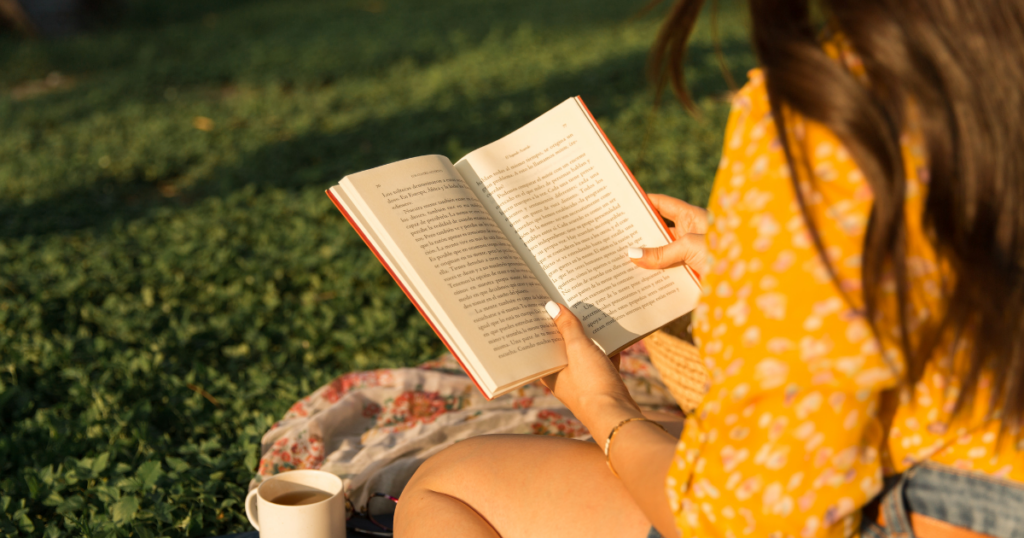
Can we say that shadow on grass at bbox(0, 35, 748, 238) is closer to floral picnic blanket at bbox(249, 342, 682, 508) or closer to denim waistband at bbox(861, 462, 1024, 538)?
floral picnic blanket at bbox(249, 342, 682, 508)

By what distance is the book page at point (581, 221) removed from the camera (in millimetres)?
1546

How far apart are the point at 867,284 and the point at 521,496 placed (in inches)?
28.9

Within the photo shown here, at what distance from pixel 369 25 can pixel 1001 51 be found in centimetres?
995

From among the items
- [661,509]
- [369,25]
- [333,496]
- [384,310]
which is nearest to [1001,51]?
[661,509]

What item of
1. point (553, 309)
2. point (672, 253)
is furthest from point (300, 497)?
point (672, 253)

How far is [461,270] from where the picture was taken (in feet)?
4.78

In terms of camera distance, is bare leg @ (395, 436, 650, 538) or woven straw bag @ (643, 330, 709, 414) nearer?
bare leg @ (395, 436, 650, 538)

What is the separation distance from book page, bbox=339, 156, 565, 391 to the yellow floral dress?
0.46 metres

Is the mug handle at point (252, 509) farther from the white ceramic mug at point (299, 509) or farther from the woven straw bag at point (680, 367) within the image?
the woven straw bag at point (680, 367)

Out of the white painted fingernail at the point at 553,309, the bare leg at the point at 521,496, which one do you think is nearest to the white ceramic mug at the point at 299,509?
the bare leg at the point at 521,496

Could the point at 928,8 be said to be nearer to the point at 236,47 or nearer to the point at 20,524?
the point at 20,524

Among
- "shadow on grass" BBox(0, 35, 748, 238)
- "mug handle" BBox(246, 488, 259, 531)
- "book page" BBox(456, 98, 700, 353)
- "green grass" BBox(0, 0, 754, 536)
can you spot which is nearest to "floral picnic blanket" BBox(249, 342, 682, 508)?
"green grass" BBox(0, 0, 754, 536)

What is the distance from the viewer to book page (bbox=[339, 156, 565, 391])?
1.39 meters

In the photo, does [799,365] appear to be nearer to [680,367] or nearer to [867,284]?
[867,284]
